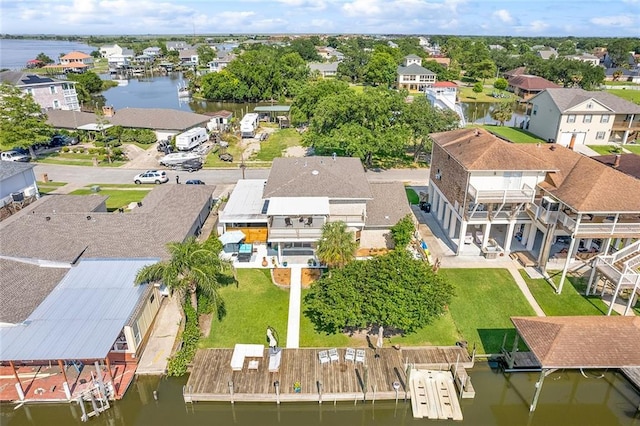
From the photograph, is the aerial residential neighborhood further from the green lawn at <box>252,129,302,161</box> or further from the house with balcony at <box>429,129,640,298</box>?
the green lawn at <box>252,129,302,161</box>

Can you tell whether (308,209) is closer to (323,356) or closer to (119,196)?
(323,356)

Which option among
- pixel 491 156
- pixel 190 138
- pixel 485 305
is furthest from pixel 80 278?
pixel 190 138

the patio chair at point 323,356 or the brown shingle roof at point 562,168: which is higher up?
the brown shingle roof at point 562,168

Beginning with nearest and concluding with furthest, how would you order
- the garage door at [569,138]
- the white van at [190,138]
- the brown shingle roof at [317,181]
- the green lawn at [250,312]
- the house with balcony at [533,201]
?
the green lawn at [250,312], the house with balcony at [533,201], the brown shingle roof at [317,181], the white van at [190,138], the garage door at [569,138]

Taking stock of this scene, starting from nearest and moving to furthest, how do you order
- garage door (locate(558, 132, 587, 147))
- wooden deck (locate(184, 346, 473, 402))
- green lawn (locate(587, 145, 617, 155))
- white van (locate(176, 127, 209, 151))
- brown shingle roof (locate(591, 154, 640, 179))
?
wooden deck (locate(184, 346, 473, 402)), brown shingle roof (locate(591, 154, 640, 179)), white van (locate(176, 127, 209, 151)), green lawn (locate(587, 145, 617, 155)), garage door (locate(558, 132, 587, 147))

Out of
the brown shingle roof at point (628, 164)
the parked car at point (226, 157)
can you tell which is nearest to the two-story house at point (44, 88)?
the parked car at point (226, 157)

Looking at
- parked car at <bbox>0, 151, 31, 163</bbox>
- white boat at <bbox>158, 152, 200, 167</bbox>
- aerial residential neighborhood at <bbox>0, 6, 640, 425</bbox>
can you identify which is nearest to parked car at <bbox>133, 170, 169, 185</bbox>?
aerial residential neighborhood at <bbox>0, 6, 640, 425</bbox>

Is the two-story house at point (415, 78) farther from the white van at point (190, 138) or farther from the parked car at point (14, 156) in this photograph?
the parked car at point (14, 156)
